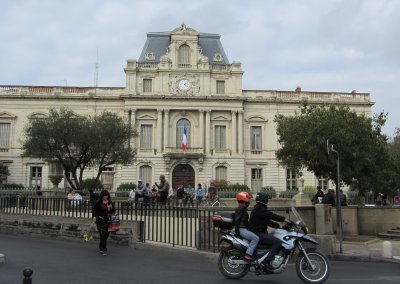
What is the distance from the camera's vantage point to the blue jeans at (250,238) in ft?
29.8

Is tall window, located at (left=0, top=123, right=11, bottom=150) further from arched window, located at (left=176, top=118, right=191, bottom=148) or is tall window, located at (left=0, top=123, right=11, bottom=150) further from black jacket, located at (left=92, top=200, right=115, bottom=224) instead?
black jacket, located at (left=92, top=200, right=115, bottom=224)

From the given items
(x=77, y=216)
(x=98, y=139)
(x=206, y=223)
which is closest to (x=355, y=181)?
(x=206, y=223)

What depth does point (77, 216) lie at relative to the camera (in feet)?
49.1

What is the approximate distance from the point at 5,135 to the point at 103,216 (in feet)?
137

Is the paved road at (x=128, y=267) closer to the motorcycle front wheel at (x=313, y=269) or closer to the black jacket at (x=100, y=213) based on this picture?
the motorcycle front wheel at (x=313, y=269)

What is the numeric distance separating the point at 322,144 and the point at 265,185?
102 feet

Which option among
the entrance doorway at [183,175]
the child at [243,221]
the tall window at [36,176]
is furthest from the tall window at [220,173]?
the child at [243,221]

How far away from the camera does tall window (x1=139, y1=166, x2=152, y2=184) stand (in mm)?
48966

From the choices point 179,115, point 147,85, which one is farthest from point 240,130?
point 147,85

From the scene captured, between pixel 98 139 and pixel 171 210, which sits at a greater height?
pixel 98 139

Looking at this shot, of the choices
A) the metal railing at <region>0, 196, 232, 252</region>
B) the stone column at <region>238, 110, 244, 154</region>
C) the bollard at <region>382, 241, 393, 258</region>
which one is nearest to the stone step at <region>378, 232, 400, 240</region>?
the bollard at <region>382, 241, 393, 258</region>

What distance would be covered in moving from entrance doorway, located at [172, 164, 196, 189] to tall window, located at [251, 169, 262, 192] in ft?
21.1

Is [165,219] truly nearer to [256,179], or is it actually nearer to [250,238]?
[250,238]

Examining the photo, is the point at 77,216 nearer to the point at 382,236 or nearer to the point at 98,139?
the point at 382,236
